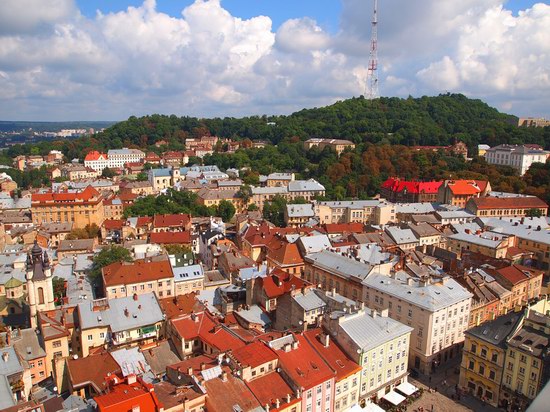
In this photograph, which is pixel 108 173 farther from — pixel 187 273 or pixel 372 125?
pixel 187 273

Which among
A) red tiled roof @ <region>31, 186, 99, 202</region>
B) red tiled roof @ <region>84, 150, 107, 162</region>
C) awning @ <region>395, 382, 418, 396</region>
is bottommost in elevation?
awning @ <region>395, 382, 418, 396</region>

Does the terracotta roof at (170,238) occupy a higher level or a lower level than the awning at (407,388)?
higher

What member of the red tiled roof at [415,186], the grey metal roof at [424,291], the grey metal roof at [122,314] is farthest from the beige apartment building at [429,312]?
the red tiled roof at [415,186]

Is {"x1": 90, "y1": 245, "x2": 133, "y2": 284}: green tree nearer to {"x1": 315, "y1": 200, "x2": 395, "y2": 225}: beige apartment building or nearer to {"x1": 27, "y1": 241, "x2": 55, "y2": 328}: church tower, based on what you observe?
{"x1": 27, "y1": 241, "x2": 55, "y2": 328}: church tower

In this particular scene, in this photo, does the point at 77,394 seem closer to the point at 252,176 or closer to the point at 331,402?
the point at 331,402

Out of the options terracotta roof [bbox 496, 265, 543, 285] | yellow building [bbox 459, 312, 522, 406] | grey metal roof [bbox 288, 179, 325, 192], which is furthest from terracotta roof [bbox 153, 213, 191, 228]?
yellow building [bbox 459, 312, 522, 406]

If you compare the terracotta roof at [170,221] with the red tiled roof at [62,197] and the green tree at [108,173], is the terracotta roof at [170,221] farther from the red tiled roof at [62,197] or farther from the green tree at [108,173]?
the green tree at [108,173]

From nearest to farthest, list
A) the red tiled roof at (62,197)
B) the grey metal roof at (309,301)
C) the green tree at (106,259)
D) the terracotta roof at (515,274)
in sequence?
the grey metal roof at (309,301) → the terracotta roof at (515,274) → the green tree at (106,259) → the red tiled roof at (62,197)
